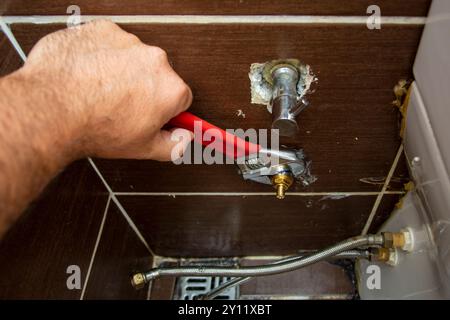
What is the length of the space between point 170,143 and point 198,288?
51 centimetres

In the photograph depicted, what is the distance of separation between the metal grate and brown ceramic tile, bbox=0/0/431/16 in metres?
0.60

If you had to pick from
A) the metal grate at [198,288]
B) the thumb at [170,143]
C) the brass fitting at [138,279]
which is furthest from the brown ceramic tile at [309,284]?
the thumb at [170,143]

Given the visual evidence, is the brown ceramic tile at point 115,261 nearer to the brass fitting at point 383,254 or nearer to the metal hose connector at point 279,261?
the metal hose connector at point 279,261

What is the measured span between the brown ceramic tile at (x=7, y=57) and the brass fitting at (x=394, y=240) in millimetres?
528

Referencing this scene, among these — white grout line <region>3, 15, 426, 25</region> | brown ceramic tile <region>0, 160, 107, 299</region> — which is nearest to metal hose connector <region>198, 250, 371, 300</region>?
Answer: brown ceramic tile <region>0, 160, 107, 299</region>

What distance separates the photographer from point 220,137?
0.50m

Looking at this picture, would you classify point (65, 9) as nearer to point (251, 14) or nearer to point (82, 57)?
point (82, 57)

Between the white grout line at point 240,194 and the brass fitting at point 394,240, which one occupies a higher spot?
the white grout line at point 240,194

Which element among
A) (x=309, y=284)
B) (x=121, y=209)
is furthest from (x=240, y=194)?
(x=309, y=284)

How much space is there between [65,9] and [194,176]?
1.00ft

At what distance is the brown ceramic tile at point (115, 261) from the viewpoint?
0.70 metres

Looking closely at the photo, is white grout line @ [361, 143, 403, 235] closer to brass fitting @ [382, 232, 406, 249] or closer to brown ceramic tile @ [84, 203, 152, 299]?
brass fitting @ [382, 232, 406, 249]

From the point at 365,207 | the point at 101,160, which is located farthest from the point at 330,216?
the point at 101,160

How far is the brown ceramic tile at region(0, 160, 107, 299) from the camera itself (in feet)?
1.60
